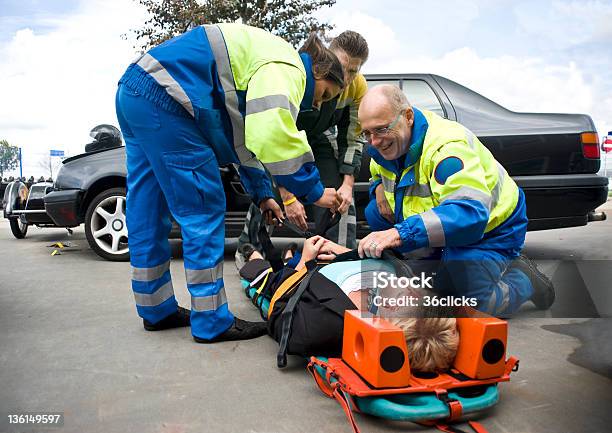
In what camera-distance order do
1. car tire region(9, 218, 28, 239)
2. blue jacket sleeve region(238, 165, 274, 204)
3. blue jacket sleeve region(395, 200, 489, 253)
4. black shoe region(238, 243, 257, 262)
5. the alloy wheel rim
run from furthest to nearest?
car tire region(9, 218, 28, 239) → the alloy wheel rim → black shoe region(238, 243, 257, 262) → blue jacket sleeve region(238, 165, 274, 204) → blue jacket sleeve region(395, 200, 489, 253)

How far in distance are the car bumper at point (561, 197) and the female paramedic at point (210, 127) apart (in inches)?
94.6

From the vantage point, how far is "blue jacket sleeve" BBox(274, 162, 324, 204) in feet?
7.89

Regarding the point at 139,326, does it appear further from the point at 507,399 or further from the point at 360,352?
the point at 507,399

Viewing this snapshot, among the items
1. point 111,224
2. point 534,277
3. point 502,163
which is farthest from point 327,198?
point 111,224

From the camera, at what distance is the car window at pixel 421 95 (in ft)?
15.7

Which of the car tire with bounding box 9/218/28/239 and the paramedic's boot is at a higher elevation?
the paramedic's boot

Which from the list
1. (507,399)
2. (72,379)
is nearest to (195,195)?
(72,379)

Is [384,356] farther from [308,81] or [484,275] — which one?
[308,81]

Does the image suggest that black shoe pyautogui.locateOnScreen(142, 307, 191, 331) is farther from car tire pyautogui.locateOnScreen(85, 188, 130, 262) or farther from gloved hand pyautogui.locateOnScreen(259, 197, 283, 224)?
car tire pyautogui.locateOnScreen(85, 188, 130, 262)

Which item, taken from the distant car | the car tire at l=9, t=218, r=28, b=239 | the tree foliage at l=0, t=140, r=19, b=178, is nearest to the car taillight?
the distant car

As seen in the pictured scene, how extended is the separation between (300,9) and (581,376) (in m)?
11.8

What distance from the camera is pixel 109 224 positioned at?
5.07m

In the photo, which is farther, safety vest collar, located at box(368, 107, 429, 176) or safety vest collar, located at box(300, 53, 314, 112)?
safety vest collar, located at box(300, 53, 314, 112)

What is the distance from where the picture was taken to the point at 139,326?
3.04 metres
